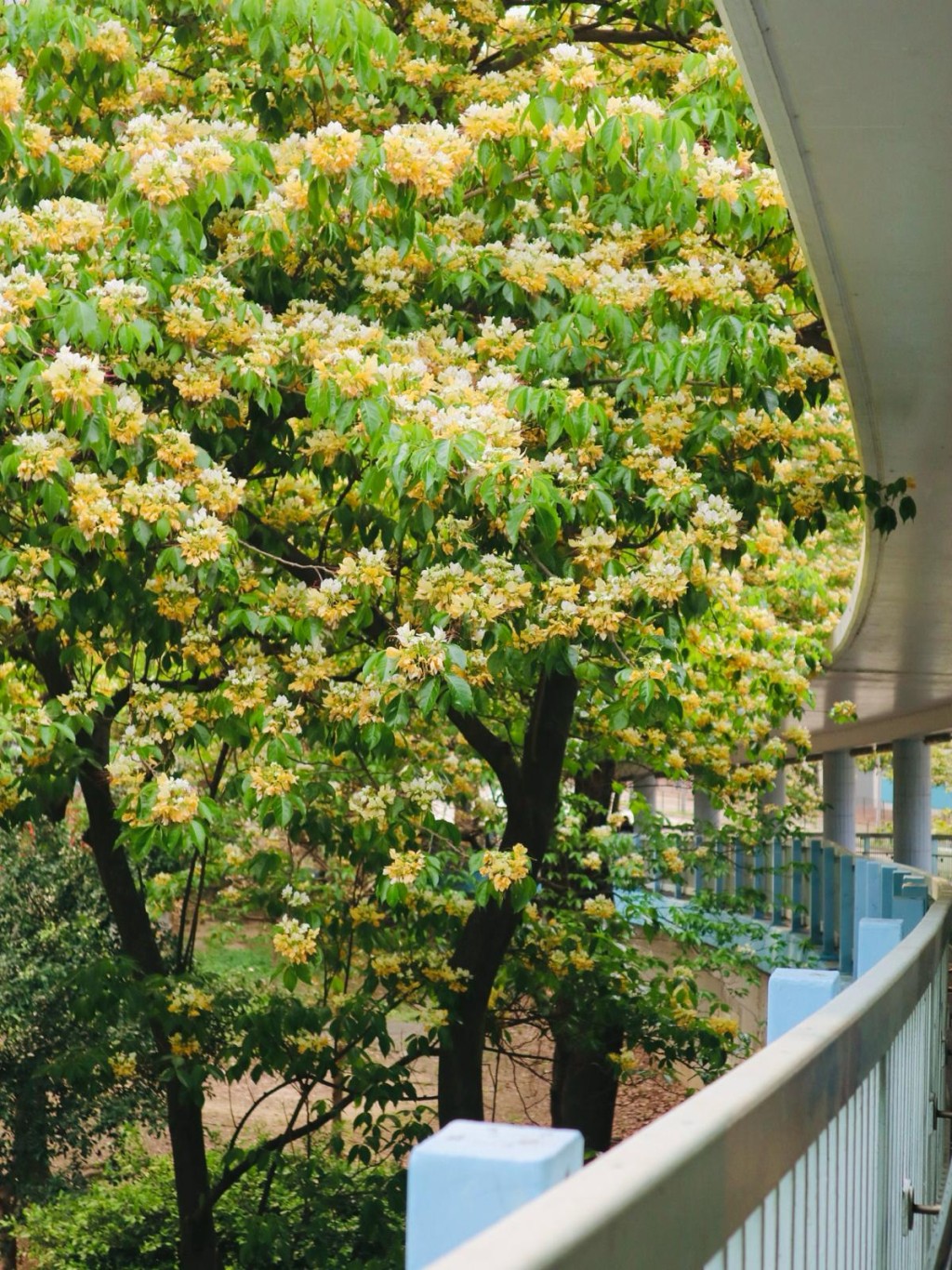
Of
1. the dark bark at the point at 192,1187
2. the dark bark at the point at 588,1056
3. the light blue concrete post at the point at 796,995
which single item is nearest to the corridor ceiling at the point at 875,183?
the light blue concrete post at the point at 796,995

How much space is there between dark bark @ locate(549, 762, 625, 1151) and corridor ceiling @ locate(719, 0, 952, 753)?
13.7 feet

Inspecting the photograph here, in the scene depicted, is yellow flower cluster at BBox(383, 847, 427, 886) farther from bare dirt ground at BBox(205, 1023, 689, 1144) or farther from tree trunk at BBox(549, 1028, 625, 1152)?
bare dirt ground at BBox(205, 1023, 689, 1144)

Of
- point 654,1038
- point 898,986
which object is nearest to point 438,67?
point 898,986

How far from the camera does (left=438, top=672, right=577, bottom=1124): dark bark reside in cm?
832

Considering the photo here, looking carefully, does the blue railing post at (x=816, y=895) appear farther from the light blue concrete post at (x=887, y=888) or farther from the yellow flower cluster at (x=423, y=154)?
the yellow flower cluster at (x=423, y=154)

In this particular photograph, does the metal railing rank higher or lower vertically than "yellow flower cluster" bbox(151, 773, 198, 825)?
lower

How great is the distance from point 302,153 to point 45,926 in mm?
9105

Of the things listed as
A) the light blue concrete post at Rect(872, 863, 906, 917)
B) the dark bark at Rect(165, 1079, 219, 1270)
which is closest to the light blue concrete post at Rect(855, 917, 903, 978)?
the light blue concrete post at Rect(872, 863, 906, 917)

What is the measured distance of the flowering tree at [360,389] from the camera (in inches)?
222

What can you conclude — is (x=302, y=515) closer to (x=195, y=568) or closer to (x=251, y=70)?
(x=195, y=568)

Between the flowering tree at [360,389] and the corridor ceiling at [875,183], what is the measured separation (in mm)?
406

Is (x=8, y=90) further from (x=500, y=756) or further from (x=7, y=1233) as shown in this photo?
(x=7, y=1233)

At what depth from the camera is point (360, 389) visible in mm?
5707

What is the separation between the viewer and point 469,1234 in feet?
3.32
